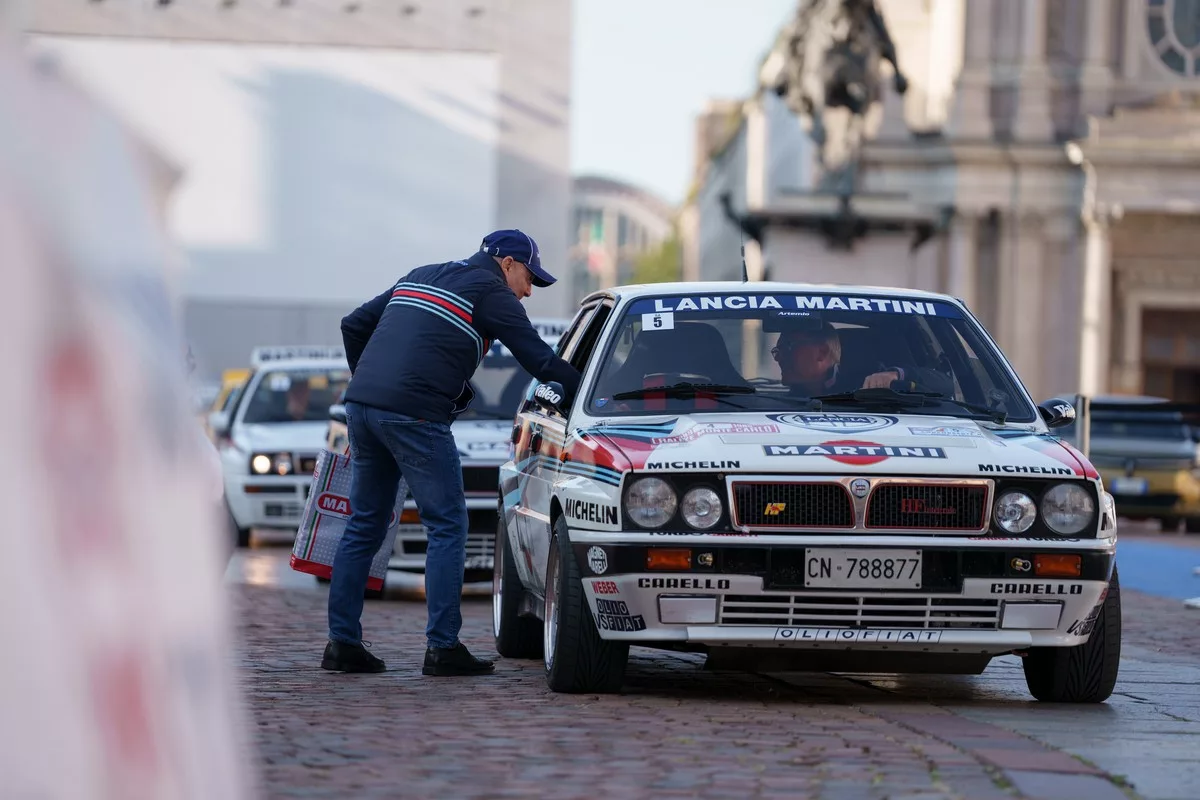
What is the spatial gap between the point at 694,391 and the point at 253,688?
1882 mm

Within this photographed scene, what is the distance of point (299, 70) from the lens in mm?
53375

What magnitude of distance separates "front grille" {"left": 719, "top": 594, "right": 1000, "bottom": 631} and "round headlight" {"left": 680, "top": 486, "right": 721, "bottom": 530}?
25cm

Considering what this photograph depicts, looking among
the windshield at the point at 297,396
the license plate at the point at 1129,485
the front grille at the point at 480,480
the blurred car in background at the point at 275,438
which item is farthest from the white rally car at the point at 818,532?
the license plate at the point at 1129,485

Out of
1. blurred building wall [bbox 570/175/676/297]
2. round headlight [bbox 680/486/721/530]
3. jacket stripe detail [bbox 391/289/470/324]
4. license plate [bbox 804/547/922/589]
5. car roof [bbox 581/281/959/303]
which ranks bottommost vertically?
license plate [bbox 804/547/922/589]

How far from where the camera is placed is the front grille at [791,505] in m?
7.31

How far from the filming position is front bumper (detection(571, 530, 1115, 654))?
23.9ft

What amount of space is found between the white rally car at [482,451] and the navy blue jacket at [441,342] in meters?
3.29

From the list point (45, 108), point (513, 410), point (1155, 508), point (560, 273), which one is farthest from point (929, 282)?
point (45, 108)

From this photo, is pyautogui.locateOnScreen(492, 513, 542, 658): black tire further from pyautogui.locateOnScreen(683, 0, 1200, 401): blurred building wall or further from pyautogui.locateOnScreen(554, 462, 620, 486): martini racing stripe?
pyautogui.locateOnScreen(683, 0, 1200, 401): blurred building wall

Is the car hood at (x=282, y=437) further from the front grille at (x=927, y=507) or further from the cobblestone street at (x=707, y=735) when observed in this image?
the front grille at (x=927, y=507)

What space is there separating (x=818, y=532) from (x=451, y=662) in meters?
1.88

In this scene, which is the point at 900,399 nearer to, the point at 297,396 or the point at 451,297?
the point at 451,297

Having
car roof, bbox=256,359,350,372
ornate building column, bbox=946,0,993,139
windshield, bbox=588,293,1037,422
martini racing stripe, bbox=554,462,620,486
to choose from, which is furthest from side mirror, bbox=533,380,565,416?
ornate building column, bbox=946,0,993,139

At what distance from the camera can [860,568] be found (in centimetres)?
730
